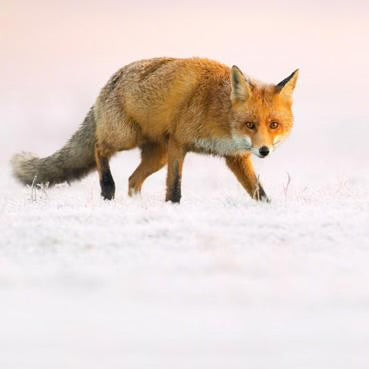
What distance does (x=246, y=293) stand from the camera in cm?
485

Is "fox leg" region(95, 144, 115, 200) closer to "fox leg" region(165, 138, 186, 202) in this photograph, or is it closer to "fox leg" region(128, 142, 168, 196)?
"fox leg" region(128, 142, 168, 196)

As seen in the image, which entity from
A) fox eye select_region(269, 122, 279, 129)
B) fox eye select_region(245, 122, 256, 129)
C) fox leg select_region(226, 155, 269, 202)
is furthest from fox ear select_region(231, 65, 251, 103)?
fox leg select_region(226, 155, 269, 202)

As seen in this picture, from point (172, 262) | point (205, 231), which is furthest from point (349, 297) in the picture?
point (205, 231)

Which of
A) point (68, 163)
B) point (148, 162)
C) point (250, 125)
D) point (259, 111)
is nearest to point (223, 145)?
point (250, 125)

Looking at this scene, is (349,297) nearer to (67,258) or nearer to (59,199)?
(67,258)

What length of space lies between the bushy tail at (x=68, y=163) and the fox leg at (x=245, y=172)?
2193mm

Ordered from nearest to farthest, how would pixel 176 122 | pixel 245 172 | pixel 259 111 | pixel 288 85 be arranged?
1. pixel 259 111
2. pixel 288 85
3. pixel 176 122
4. pixel 245 172

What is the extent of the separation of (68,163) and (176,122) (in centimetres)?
219

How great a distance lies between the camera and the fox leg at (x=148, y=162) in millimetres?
10430

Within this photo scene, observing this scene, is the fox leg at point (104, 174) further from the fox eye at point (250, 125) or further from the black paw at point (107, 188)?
the fox eye at point (250, 125)

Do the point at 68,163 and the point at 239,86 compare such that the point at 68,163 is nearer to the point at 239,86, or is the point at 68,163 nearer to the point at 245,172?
the point at 245,172

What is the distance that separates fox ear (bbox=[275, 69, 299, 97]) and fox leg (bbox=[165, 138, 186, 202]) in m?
1.37

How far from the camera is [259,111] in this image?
30.0 feet

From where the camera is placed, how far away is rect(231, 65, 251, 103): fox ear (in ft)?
30.1
